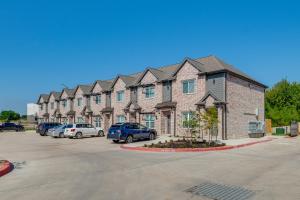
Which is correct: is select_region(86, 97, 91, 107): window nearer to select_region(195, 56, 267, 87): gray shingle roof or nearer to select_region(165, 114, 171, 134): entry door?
select_region(165, 114, 171, 134): entry door

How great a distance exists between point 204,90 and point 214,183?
19736 mm

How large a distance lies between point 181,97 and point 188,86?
1459mm

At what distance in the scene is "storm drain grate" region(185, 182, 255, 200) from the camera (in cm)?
769

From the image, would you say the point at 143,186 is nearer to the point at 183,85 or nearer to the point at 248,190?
the point at 248,190

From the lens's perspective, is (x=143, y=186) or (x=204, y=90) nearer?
(x=143, y=186)

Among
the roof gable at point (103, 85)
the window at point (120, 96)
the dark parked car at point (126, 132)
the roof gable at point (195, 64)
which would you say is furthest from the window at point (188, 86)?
the roof gable at point (103, 85)

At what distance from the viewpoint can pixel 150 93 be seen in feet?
115

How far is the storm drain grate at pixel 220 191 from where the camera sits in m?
7.69

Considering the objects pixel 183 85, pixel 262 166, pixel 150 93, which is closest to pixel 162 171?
pixel 262 166

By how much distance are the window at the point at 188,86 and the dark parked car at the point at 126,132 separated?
6.70 m

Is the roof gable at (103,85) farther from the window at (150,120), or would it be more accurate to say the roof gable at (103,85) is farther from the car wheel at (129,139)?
the car wheel at (129,139)

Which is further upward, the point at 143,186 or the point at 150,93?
the point at 150,93

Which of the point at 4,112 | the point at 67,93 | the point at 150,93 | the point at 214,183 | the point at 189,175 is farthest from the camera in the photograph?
the point at 4,112

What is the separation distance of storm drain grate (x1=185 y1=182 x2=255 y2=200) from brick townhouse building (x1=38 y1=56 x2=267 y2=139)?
60.0 ft
